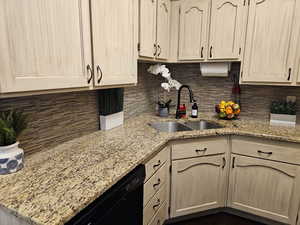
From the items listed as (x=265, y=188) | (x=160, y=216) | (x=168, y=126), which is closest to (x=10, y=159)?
(x=160, y=216)

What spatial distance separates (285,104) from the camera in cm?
197

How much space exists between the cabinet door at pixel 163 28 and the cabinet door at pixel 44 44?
0.95 meters

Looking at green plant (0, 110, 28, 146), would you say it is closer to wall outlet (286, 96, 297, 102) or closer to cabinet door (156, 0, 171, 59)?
cabinet door (156, 0, 171, 59)

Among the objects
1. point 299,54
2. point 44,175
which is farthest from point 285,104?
point 44,175

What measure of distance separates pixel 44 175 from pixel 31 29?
2.15 ft

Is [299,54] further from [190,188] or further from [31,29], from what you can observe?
[31,29]

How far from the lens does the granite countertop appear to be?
686 millimetres

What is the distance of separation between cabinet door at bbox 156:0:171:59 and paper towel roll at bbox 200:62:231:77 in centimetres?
→ 45

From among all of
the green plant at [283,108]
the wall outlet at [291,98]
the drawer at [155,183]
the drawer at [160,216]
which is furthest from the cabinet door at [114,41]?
the wall outlet at [291,98]

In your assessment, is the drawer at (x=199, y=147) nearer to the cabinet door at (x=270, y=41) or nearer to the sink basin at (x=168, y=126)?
the sink basin at (x=168, y=126)

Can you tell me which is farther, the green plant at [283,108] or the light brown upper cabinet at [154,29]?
the green plant at [283,108]

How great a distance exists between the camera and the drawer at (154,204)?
132 cm

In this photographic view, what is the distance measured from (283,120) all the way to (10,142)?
2.29 m

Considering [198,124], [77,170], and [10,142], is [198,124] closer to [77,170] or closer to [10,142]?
[77,170]
